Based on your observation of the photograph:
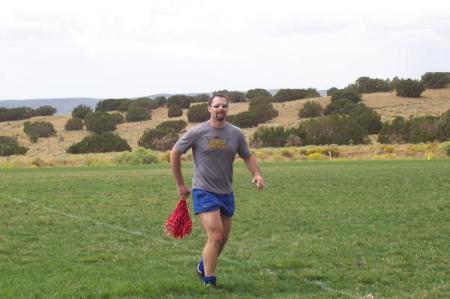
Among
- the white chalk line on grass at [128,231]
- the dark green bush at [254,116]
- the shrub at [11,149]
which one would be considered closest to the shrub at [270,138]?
the dark green bush at [254,116]

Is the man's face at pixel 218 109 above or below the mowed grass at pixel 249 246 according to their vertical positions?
above

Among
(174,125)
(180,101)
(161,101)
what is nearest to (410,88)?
(174,125)

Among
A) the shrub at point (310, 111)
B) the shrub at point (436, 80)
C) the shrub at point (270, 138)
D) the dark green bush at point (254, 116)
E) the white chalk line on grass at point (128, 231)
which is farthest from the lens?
the shrub at point (436, 80)

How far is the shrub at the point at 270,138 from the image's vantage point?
71062 millimetres

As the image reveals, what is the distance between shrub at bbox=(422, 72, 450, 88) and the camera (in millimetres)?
109375

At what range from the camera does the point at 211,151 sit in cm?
898

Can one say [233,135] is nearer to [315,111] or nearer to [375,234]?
[375,234]

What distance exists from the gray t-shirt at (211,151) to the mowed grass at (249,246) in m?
1.23

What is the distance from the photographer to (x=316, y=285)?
9352 mm

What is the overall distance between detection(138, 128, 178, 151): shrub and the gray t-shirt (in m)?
64.5

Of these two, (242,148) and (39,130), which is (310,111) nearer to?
(39,130)

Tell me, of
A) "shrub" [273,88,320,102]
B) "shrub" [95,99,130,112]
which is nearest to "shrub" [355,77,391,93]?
"shrub" [273,88,320,102]

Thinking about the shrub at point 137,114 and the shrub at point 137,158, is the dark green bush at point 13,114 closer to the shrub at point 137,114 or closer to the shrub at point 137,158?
the shrub at point 137,114

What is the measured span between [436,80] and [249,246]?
10193 cm
